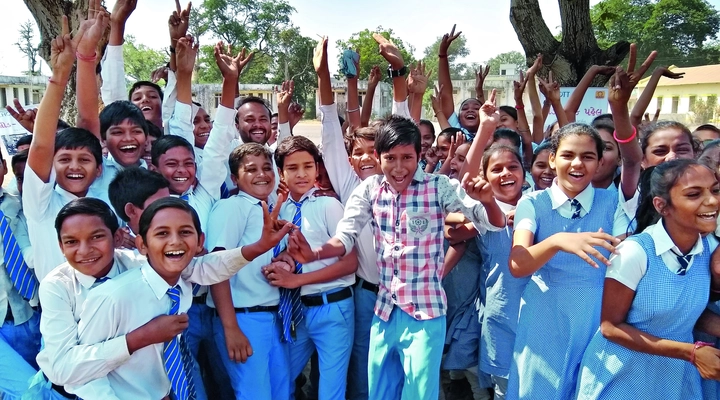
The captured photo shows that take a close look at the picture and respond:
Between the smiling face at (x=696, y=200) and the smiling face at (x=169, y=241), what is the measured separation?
1975 millimetres

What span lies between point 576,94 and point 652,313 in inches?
129

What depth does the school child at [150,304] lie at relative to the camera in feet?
6.32

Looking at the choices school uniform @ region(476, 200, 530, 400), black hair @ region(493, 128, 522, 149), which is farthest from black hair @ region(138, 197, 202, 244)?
black hair @ region(493, 128, 522, 149)

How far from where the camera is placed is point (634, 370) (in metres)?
1.95

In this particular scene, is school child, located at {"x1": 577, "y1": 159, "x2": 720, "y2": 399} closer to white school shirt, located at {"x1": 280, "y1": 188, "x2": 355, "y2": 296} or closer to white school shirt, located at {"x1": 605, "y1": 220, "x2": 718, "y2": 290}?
white school shirt, located at {"x1": 605, "y1": 220, "x2": 718, "y2": 290}

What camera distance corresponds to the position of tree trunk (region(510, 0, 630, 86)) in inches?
245

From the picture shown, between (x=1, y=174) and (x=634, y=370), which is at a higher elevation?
(x=1, y=174)

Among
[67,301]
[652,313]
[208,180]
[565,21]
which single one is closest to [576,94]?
[565,21]

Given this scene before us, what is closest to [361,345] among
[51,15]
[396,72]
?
[396,72]

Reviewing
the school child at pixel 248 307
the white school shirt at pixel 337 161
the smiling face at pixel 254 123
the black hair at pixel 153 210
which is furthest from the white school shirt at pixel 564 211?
the smiling face at pixel 254 123

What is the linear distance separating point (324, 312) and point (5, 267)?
63.0 inches

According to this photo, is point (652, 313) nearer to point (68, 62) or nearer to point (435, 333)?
point (435, 333)

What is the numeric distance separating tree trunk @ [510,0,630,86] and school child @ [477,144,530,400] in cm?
420

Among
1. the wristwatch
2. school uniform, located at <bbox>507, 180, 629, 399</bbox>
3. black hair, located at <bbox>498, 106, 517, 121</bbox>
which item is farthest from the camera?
black hair, located at <bbox>498, 106, 517, 121</bbox>
